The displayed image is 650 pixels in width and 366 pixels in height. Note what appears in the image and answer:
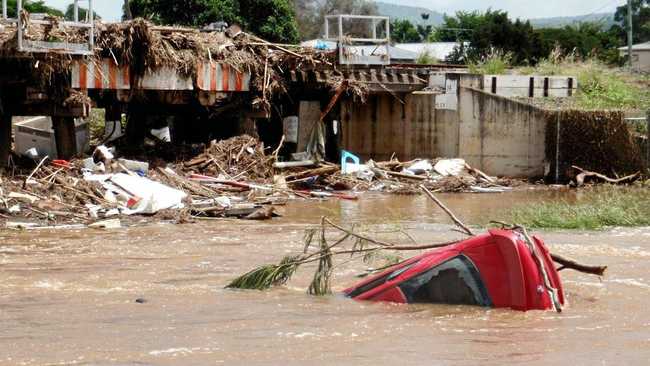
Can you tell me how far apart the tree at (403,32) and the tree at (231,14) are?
140 ft

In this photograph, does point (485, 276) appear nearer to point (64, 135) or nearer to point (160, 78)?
point (160, 78)

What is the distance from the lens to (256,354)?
859 centimetres

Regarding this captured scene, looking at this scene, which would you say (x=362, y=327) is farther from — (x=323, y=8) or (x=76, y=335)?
(x=323, y=8)

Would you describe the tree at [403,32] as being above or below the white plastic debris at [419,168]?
above

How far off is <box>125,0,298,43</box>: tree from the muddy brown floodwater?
104 ft

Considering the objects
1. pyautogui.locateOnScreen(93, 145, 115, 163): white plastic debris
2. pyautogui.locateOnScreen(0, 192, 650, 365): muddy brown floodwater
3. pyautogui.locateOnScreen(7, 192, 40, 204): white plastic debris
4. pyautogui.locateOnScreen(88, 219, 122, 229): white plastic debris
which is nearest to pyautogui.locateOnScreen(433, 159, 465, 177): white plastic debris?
pyautogui.locateOnScreen(93, 145, 115, 163): white plastic debris

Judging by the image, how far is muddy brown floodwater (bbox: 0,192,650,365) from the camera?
8570 mm

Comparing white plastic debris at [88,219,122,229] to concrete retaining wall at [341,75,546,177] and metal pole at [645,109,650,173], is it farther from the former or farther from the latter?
metal pole at [645,109,650,173]

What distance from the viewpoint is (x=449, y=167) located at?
27516 millimetres

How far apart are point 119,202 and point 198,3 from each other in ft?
90.3

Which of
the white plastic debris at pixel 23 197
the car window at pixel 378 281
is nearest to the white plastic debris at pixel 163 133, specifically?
the white plastic debris at pixel 23 197

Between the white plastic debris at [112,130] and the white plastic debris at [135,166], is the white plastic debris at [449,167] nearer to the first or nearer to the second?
the white plastic debris at [135,166]

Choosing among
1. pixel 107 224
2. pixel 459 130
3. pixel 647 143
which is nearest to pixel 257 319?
pixel 107 224

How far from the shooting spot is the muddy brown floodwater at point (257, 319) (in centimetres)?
857
